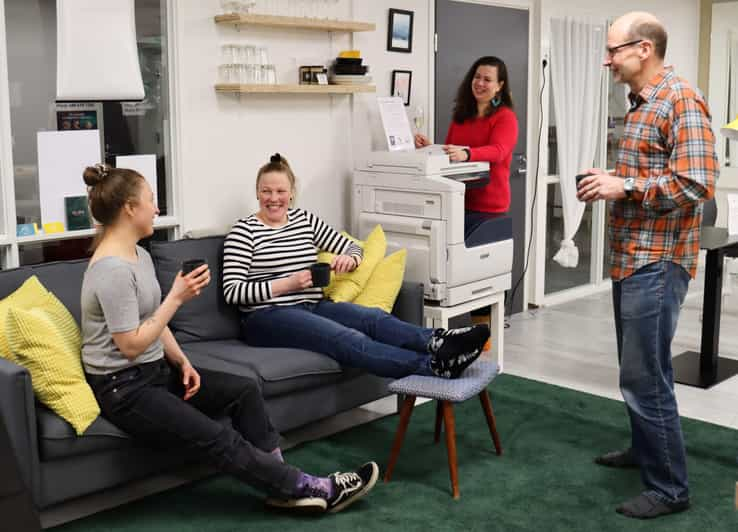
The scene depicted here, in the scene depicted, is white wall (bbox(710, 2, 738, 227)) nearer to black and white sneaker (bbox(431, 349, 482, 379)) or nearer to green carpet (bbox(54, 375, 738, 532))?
green carpet (bbox(54, 375, 738, 532))

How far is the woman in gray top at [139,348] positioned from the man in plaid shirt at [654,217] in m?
1.09

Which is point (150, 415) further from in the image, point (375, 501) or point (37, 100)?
point (37, 100)

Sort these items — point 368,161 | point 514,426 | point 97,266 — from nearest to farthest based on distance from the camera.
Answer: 1. point 97,266
2. point 514,426
3. point 368,161

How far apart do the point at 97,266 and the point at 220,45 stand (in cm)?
168

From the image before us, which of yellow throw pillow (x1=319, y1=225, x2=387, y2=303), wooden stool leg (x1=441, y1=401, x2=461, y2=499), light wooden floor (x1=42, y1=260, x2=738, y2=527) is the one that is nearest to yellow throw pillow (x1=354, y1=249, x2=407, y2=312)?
yellow throw pillow (x1=319, y1=225, x2=387, y2=303)

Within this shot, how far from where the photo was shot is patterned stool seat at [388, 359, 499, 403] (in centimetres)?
309

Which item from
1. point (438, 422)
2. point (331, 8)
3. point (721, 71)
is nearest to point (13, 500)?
point (438, 422)

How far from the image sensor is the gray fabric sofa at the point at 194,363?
2709 mm

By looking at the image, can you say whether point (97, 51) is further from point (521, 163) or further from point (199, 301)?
point (521, 163)

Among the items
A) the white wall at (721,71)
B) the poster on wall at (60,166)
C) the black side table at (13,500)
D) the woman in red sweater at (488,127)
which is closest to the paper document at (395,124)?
the woman in red sweater at (488,127)

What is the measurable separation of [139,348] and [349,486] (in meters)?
0.82

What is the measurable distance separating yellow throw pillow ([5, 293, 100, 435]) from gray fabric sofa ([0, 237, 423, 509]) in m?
0.04

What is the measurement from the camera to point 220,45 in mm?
4086

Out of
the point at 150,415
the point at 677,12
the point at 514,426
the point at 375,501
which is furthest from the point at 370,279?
the point at 677,12
